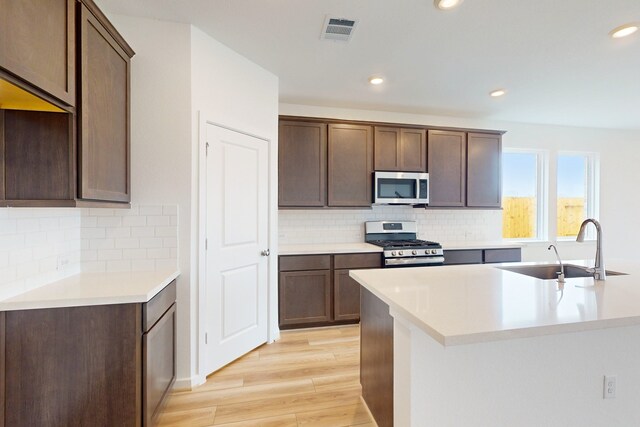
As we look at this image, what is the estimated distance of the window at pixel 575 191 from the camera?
4.73m

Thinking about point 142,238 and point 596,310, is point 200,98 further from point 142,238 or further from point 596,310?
point 596,310

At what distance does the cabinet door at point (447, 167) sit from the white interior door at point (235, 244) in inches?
87.1

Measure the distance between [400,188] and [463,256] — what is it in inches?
44.6

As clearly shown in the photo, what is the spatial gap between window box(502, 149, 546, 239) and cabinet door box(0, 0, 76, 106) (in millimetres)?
5016

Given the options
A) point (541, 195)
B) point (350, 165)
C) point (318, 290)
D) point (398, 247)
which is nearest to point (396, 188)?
point (350, 165)

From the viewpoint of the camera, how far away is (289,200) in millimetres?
3525

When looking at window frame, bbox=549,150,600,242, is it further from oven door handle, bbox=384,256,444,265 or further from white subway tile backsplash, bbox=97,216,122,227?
white subway tile backsplash, bbox=97,216,122,227

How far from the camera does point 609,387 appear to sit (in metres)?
1.47

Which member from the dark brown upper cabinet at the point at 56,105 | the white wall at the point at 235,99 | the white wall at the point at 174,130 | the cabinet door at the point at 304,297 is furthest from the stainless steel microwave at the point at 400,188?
the dark brown upper cabinet at the point at 56,105

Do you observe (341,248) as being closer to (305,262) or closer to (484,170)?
(305,262)

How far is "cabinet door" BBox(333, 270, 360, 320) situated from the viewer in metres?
3.37

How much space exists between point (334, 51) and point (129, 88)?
5.25 feet

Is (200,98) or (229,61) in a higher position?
(229,61)

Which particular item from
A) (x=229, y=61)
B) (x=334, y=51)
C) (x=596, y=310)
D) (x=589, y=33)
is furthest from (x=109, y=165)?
(x=589, y=33)
